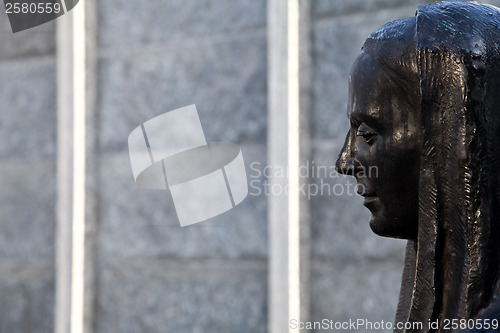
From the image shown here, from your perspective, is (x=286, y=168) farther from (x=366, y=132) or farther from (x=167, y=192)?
(x=366, y=132)

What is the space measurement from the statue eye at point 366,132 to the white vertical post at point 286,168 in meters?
2.06

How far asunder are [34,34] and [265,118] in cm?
185

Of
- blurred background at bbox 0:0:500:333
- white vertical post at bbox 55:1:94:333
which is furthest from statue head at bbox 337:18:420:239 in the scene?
white vertical post at bbox 55:1:94:333

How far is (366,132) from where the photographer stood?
213 centimetres

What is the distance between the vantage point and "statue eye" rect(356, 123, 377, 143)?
2.12 m

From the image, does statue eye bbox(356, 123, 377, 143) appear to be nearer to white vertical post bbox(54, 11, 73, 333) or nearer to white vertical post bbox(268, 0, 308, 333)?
white vertical post bbox(268, 0, 308, 333)

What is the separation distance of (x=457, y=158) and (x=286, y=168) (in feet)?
7.57

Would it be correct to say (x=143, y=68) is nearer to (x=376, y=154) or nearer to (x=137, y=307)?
(x=137, y=307)

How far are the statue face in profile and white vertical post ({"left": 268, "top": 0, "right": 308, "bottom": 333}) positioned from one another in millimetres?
2045

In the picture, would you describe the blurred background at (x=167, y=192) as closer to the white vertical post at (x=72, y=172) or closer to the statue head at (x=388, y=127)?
the white vertical post at (x=72, y=172)

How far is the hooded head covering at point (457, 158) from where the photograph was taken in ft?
6.37

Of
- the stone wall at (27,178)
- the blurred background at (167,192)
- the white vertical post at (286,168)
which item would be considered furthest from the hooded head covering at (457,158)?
the stone wall at (27,178)

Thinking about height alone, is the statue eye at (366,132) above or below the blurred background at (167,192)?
above

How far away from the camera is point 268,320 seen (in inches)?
172
